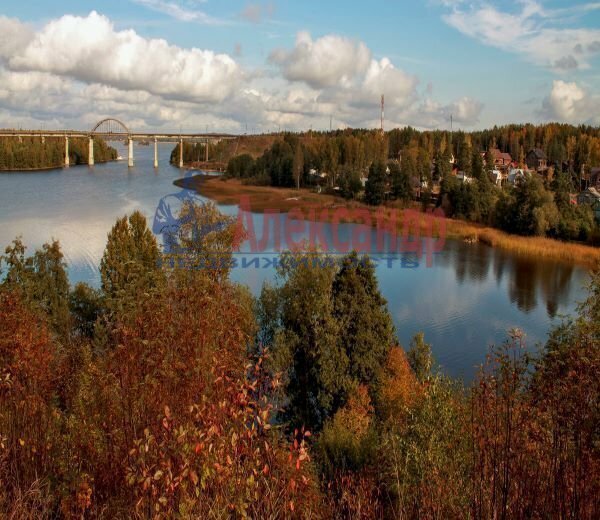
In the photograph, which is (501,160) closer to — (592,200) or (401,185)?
(401,185)

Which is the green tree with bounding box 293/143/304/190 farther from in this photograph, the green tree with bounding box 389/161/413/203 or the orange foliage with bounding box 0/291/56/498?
the orange foliage with bounding box 0/291/56/498

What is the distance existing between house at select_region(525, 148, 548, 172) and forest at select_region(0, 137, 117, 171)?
41.1 m

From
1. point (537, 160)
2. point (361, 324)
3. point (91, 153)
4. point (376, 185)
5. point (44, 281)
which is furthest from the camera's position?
point (91, 153)

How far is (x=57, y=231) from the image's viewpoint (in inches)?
813

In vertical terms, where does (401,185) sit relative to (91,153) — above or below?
below

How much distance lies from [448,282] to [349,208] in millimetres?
14798

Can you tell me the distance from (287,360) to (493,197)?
2111 centimetres

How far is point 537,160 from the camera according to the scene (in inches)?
1689

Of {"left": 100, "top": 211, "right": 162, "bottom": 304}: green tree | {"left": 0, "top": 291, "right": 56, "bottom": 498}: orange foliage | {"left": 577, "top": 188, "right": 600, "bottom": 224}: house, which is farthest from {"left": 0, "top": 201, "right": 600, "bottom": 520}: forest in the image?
{"left": 577, "top": 188, "right": 600, "bottom": 224}: house

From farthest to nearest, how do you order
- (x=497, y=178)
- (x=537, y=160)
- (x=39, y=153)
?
1. (x=39, y=153)
2. (x=537, y=160)
3. (x=497, y=178)

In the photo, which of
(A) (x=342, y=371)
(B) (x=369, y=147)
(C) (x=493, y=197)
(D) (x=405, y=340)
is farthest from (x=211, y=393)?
(B) (x=369, y=147)

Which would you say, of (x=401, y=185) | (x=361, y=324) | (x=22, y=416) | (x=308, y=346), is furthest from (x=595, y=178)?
(x=22, y=416)

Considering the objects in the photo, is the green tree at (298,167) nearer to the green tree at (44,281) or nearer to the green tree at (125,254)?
the green tree at (125,254)

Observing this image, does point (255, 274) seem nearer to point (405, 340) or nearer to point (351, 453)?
point (405, 340)
